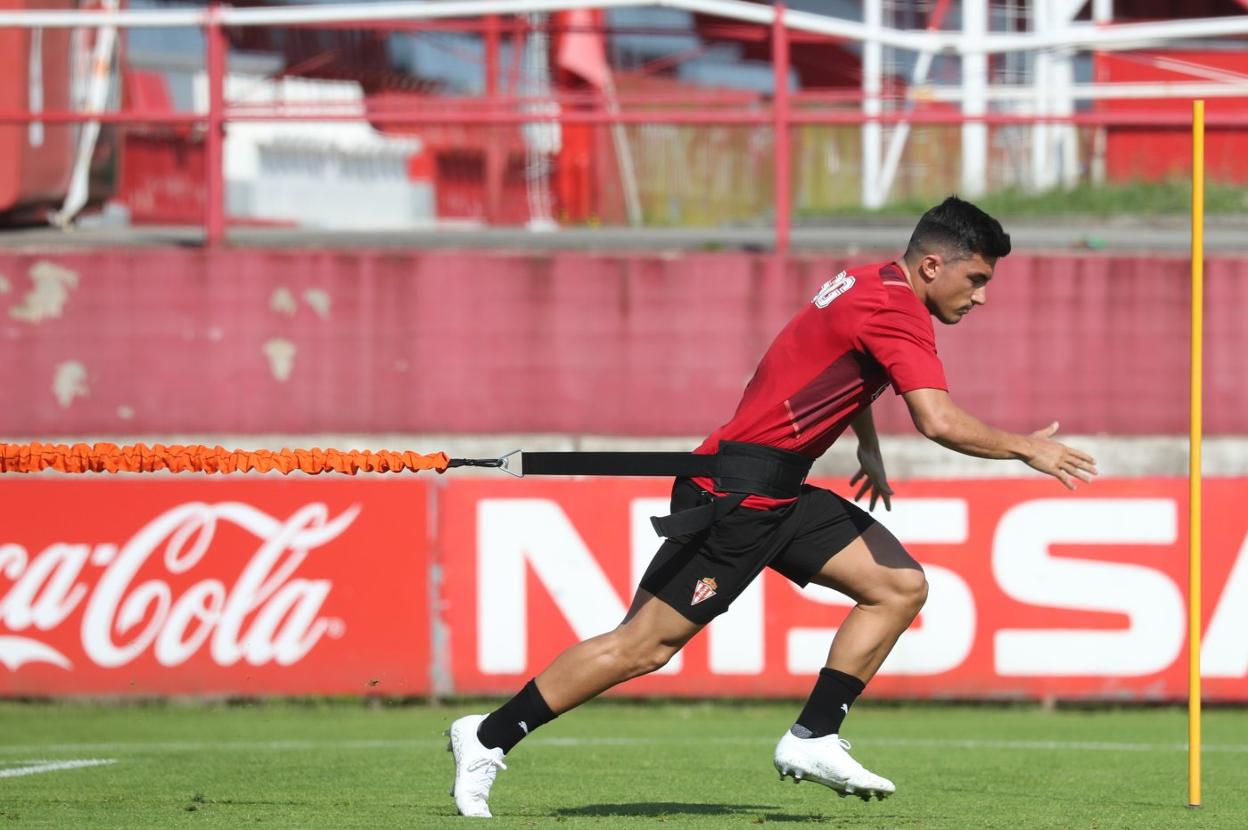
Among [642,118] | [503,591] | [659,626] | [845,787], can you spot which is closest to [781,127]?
[642,118]

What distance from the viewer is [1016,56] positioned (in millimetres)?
18531

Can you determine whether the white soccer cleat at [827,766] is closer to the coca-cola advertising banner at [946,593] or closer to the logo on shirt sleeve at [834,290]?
the logo on shirt sleeve at [834,290]

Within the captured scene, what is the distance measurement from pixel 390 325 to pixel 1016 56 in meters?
7.55

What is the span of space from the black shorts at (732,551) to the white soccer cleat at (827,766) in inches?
20.6

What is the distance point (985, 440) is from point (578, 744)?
15.6 ft

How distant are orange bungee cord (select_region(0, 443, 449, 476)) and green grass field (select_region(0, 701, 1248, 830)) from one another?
3.97 ft

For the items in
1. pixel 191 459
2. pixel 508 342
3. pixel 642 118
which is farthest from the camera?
pixel 508 342

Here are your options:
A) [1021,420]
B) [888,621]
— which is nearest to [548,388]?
[1021,420]

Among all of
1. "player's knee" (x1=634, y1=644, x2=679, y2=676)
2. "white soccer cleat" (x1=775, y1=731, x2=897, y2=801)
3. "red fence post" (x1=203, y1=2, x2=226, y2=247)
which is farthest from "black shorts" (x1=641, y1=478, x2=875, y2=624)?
"red fence post" (x1=203, y1=2, x2=226, y2=247)

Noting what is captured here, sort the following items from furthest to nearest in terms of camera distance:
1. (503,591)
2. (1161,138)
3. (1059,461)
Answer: (1161,138) → (503,591) → (1059,461)

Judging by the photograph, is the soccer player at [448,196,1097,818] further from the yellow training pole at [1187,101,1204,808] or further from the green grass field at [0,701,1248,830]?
the yellow training pole at [1187,101,1204,808]

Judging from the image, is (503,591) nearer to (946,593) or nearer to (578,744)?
(578,744)

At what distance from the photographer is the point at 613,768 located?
9.02 m

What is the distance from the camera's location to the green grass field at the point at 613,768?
6996mm
